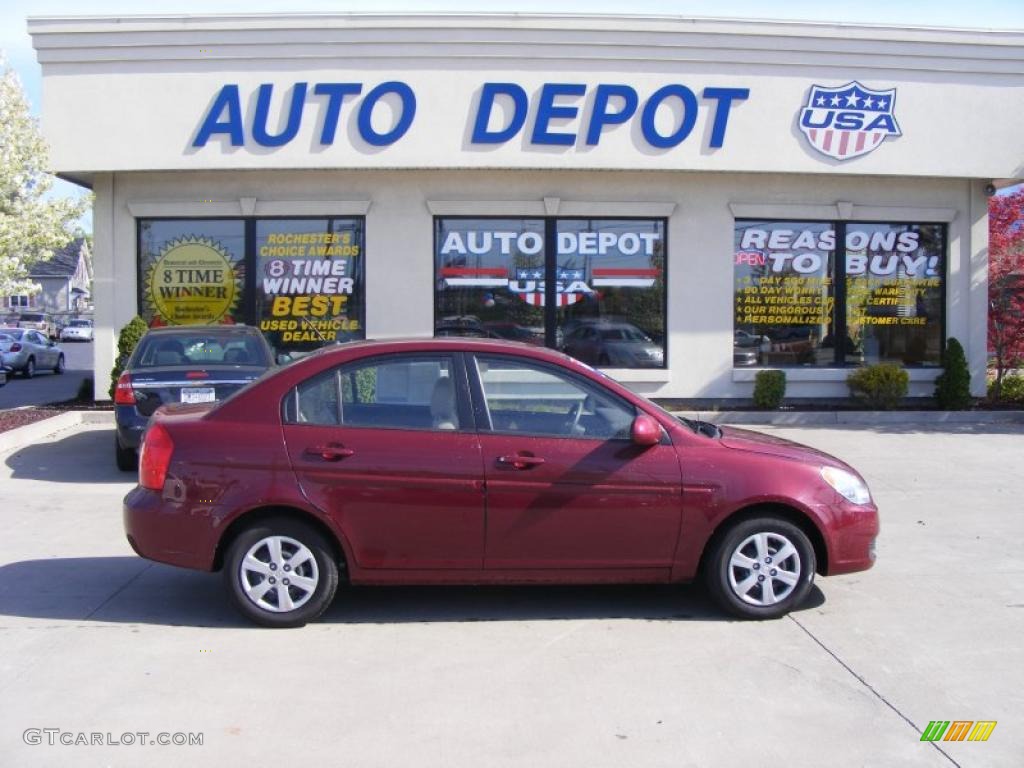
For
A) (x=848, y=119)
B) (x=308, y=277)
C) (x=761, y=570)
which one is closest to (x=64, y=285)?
(x=308, y=277)

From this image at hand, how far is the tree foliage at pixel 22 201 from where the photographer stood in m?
12.2

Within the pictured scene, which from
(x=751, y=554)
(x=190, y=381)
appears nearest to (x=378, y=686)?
(x=751, y=554)

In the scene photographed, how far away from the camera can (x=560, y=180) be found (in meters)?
14.8

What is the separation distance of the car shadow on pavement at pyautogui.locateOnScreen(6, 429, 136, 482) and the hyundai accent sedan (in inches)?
206

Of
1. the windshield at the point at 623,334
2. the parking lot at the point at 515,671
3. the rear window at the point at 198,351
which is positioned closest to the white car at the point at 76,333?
the windshield at the point at 623,334

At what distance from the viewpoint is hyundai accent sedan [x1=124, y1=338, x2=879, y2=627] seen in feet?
18.5

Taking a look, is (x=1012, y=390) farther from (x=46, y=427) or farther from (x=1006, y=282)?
(x=46, y=427)

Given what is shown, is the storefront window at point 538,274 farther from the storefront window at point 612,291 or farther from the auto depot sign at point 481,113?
the auto depot sign at point 481,113

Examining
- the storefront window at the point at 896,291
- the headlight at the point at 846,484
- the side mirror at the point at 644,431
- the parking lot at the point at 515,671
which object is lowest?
the parking lot at the point at 515,671

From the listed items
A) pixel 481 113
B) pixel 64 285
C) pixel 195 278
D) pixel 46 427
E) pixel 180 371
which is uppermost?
pixel 64 285

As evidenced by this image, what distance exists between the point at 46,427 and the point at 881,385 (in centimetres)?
1138

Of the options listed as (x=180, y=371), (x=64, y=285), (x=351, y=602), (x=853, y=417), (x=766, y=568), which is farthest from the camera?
(x=64, y=285)

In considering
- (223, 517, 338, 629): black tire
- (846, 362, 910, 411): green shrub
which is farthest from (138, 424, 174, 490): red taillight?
(846, 362, 910, 411): green shrub

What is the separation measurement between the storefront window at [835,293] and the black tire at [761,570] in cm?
961
